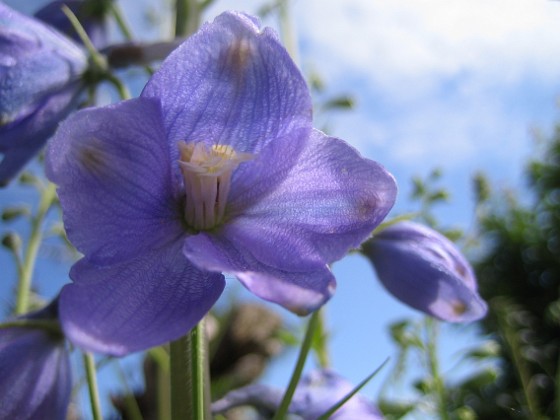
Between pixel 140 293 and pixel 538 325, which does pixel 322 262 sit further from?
pixel 538 325

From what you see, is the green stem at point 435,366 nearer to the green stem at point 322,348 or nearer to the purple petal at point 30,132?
the green stem at point 322,348

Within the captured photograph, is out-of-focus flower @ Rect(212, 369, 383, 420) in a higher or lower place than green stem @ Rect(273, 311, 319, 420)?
lower

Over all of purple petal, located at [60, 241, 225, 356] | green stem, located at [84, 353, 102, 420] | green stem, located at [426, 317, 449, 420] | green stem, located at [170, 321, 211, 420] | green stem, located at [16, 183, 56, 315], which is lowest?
green stem, located at [426, 317, 449, 420]

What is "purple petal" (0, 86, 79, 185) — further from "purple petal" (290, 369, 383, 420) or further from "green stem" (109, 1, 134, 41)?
"purple petal" (290, 369, 383, 420)

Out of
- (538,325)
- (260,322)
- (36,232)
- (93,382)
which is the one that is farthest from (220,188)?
(538,325)

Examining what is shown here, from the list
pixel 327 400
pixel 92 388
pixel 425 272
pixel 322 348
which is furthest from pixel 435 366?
pixel 92 388

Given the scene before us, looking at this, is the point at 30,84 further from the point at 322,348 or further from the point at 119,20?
the point at 322,348

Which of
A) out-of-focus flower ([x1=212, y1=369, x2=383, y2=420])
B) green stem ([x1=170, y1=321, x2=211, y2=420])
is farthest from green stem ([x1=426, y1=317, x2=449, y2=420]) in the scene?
green stem ([x1=170, y1=321, x2=211, y2=420])
